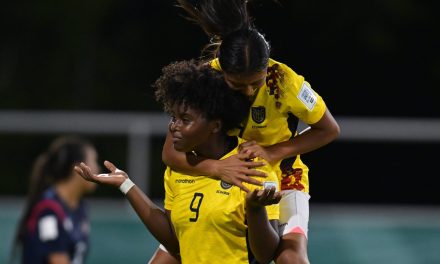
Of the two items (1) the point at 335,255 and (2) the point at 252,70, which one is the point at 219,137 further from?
(1) the point at 335,255

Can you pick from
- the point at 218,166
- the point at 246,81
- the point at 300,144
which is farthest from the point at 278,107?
the point at 218,166

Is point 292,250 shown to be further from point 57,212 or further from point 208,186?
point 57,212

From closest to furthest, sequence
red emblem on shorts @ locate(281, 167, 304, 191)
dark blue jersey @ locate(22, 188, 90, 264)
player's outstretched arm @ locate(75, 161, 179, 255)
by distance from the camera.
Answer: player's outstretched arm @ locate(75, 161, 179, 255) < red emblem on shorts @ locate(281, 167, 304, 191) < dark blue jersey @ locate(22, 188, 90, 264)

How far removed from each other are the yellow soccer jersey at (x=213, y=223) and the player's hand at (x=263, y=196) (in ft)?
0.76

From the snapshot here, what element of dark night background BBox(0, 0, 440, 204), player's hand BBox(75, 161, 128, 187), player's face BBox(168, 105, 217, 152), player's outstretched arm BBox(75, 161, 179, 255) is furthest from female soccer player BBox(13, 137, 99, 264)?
dark night background BBox(0, 0, 440, 204)

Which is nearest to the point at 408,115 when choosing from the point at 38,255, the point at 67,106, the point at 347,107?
the point at 347,107

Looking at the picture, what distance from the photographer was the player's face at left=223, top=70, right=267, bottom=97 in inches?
203

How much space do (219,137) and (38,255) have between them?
2.63m

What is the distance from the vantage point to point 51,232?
25.0 ft

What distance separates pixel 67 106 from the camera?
48.0 feet

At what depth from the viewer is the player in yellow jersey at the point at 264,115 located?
5168 mm

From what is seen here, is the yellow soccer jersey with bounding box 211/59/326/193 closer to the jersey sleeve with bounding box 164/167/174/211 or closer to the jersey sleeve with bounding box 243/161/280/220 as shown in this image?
the jersey sleeve with bounding box 243/161/280/220

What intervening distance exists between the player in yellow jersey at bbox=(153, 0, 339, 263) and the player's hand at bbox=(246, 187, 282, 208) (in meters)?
0.21

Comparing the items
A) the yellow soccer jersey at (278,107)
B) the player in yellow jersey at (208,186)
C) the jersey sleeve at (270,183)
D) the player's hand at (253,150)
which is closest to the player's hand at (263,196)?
the player in yellow jersey at (208,186)
